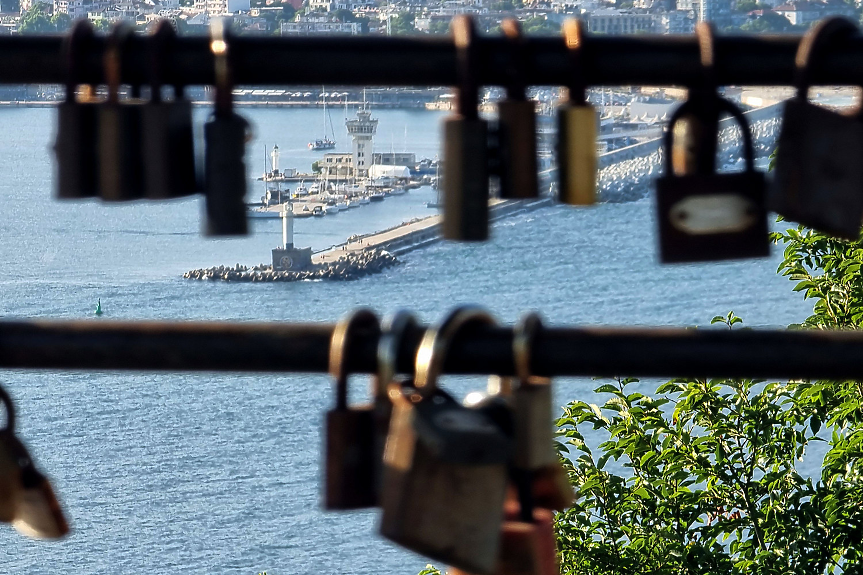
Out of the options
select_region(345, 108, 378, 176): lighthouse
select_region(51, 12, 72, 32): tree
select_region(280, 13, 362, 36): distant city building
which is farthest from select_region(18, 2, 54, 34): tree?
select_region(345, 108, 378, 176): lighthouse

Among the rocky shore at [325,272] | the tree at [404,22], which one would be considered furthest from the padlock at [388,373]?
the rocky shore at [325,272]

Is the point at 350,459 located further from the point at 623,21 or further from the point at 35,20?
the point at 623,21

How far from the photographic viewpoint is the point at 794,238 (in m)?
5.71

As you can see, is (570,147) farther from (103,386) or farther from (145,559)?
(103,386)

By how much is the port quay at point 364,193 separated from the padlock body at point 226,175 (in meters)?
38.1

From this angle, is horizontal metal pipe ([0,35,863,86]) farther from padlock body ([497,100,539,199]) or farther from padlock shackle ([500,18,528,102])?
padlock body ([497,100,539,199])

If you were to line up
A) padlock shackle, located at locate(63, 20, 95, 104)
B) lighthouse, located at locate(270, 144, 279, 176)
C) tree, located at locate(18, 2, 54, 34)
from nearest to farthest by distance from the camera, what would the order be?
padlock shackle, located at locate(63, 20, 95, 104), tree, located at locate(18, 2, 54, 34), lighthouse, located at locate(270, 144, 279, 176)

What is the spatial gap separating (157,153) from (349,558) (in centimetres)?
2996

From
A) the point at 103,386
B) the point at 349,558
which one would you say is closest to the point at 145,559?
the point at 349,558

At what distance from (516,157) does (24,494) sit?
0.43 m

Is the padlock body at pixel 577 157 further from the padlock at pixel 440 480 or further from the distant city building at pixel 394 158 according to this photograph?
the distant city building at pixel 394 158

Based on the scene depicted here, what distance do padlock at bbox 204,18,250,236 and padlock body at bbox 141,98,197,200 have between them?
0.06 feet

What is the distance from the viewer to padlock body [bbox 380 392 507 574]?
0.80m

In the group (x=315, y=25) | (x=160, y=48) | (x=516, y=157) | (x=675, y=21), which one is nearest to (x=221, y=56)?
(x=160, y=48)
